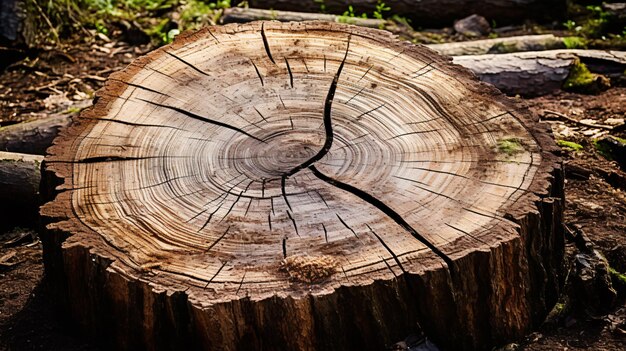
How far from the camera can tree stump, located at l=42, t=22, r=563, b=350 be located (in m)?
2.87

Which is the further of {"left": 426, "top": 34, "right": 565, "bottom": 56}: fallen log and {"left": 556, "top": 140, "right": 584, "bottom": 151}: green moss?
{"left": 426, "top": 34, "right": 565, "bottom": 56}: fallen log

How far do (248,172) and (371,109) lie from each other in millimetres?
714

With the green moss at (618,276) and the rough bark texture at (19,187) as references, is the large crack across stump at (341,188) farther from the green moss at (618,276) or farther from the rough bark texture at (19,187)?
the rough bark texture at (19,187)

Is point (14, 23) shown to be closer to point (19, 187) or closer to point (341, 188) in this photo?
point (19, 187)

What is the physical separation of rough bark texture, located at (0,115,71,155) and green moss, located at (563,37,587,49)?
12.5 ft

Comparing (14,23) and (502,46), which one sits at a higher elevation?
(14,23)

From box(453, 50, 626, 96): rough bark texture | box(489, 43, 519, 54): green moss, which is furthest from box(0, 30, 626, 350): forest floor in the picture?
box(489, 43, 519, 54): green moss

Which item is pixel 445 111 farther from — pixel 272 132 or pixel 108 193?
pixel 108 193

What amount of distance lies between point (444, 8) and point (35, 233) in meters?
4.45

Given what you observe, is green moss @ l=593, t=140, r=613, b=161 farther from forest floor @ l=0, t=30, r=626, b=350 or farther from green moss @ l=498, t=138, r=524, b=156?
green moss @ l=498, t=138, r=524, b=156

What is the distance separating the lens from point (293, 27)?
4.39 meters

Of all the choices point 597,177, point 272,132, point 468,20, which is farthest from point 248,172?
point 468,20

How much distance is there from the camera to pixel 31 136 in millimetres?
5191

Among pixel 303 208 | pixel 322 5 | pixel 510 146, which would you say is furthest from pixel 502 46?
pixel 303 208
